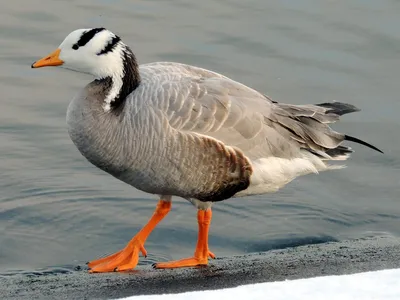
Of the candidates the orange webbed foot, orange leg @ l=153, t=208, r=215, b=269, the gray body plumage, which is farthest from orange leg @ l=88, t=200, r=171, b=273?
the gray body plumage

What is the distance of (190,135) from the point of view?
749cm

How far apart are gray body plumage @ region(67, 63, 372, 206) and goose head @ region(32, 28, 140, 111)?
0.22ft

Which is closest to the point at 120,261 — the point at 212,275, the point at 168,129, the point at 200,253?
the point at 200,253

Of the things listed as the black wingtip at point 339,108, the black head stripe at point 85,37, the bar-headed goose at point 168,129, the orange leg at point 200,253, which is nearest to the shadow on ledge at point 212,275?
the orange leg at point 200,253

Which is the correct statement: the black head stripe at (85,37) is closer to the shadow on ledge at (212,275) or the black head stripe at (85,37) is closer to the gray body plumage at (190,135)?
the gray body plumage at (190,135)

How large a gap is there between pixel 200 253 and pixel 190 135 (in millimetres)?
983

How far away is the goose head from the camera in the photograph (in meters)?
7.55

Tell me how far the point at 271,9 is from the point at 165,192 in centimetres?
681

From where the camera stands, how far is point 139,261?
8164 mm

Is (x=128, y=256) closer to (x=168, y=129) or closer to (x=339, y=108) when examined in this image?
(x=168, y=129)

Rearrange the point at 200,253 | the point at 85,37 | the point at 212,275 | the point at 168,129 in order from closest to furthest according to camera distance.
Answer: the point at 212,275
the point at 168,129
the point at 85,37
the point at 200,253

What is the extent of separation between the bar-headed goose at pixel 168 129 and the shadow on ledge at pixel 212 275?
0.68 meters

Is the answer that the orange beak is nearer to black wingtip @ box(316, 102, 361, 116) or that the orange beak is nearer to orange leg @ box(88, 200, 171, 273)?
orange leg @ box(88, 200, 171, 273)

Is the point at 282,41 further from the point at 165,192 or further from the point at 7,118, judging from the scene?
the point at 165,192
